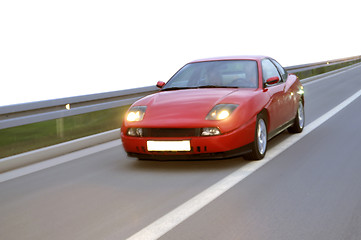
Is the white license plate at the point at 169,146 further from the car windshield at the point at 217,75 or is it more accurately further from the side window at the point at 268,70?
the side window at the point at 268,70

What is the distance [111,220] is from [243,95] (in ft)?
10.2

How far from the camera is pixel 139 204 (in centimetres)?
516

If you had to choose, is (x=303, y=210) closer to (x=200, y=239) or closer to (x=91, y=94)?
(x=200, y=239)

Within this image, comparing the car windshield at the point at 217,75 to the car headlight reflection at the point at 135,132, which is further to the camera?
the car windshield at the point at 217,75

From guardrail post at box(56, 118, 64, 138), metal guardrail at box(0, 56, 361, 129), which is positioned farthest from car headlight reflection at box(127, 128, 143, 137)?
guardrail post at box(56, 118, 64, 138)

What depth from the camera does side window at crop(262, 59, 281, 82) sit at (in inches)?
323

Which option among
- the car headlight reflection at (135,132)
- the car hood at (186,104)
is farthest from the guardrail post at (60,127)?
the car headlight reflection at (135,132)

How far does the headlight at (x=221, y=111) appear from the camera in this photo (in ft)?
22.0

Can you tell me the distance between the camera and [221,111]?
6.79m

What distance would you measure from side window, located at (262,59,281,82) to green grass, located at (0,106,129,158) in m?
3.64

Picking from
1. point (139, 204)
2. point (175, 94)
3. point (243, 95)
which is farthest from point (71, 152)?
point (139, 204)

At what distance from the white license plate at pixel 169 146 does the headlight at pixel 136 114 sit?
0.46 m

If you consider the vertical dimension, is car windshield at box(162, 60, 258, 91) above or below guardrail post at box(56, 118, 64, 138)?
above

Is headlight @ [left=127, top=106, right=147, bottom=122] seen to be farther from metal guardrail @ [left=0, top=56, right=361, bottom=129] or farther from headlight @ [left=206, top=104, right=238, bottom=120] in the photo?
metal guardrail @ [left=0, top=56, right=361, bottom=129]
